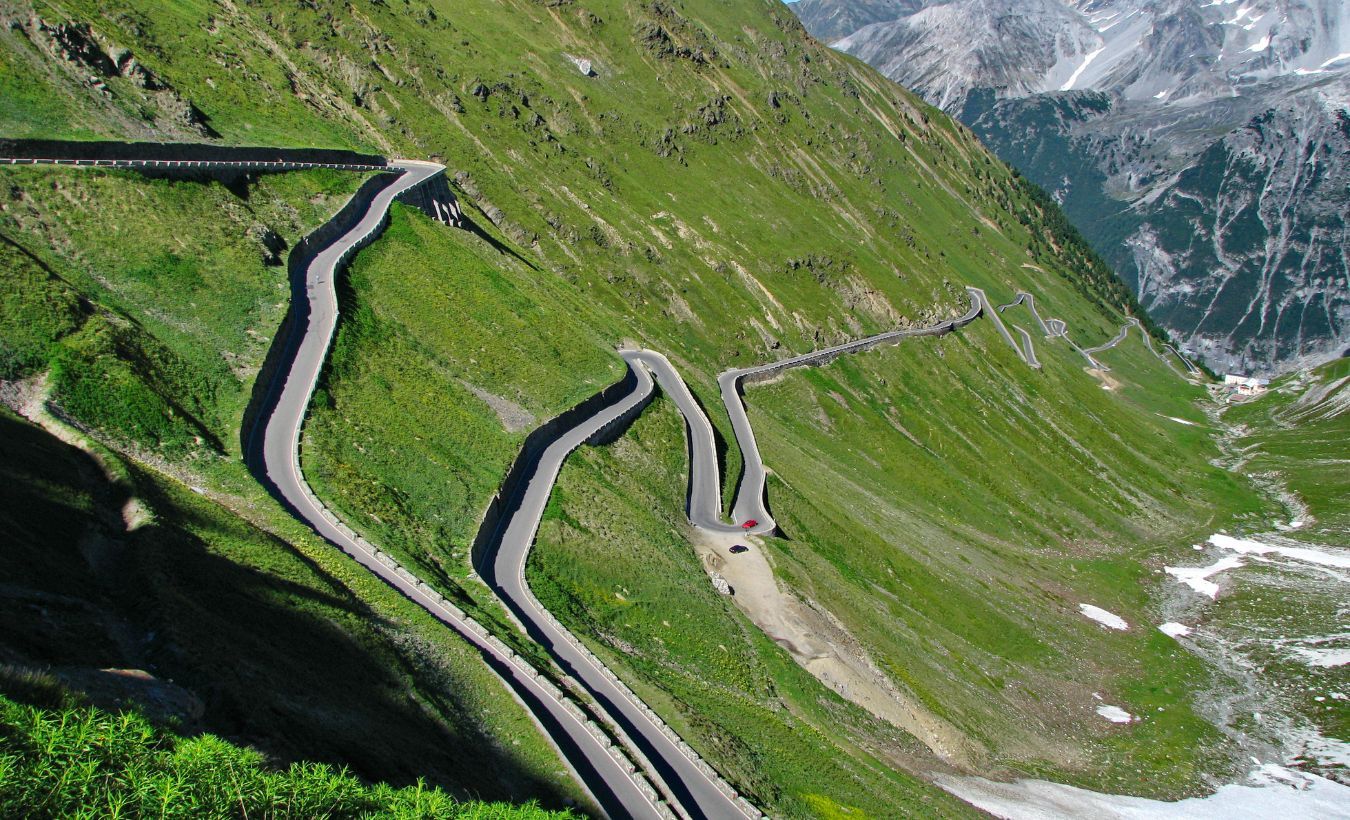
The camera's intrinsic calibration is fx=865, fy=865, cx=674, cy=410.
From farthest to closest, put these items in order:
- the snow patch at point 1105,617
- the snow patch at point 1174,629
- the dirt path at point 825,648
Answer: the snow patch at point 1174,629
the snow patch at point 1105,617
the dirt path at point 825,648

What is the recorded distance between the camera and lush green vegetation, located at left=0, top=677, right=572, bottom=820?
11547 millimetres

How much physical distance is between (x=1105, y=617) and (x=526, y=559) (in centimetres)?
7851

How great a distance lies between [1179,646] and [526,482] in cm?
8150

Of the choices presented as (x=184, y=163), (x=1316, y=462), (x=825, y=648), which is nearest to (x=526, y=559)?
(x=825, y=648)

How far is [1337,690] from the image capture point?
86312mm

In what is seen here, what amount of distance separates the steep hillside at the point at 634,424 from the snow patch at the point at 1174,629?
3661 millimetres

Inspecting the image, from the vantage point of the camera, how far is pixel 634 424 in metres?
67.8

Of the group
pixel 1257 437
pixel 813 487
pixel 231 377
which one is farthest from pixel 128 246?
pixel 1257 437

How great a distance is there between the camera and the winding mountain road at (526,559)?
29562 mm

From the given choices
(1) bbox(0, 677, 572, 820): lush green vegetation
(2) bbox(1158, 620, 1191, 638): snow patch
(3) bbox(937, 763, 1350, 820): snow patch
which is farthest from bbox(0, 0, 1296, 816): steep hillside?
(1) bbox(0, 677, 572, 820): lush green vegetation

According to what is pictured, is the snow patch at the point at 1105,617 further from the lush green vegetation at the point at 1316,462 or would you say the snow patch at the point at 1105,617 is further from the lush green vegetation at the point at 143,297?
the lush green vegetation at the point at 143,297

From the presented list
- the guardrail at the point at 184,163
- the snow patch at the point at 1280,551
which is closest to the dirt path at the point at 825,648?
the guardrail at the point at 184,163

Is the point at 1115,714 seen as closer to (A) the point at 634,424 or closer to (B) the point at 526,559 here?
(A) the point at 634,424

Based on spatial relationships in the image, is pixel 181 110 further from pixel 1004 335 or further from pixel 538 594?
pixel 1004 335
